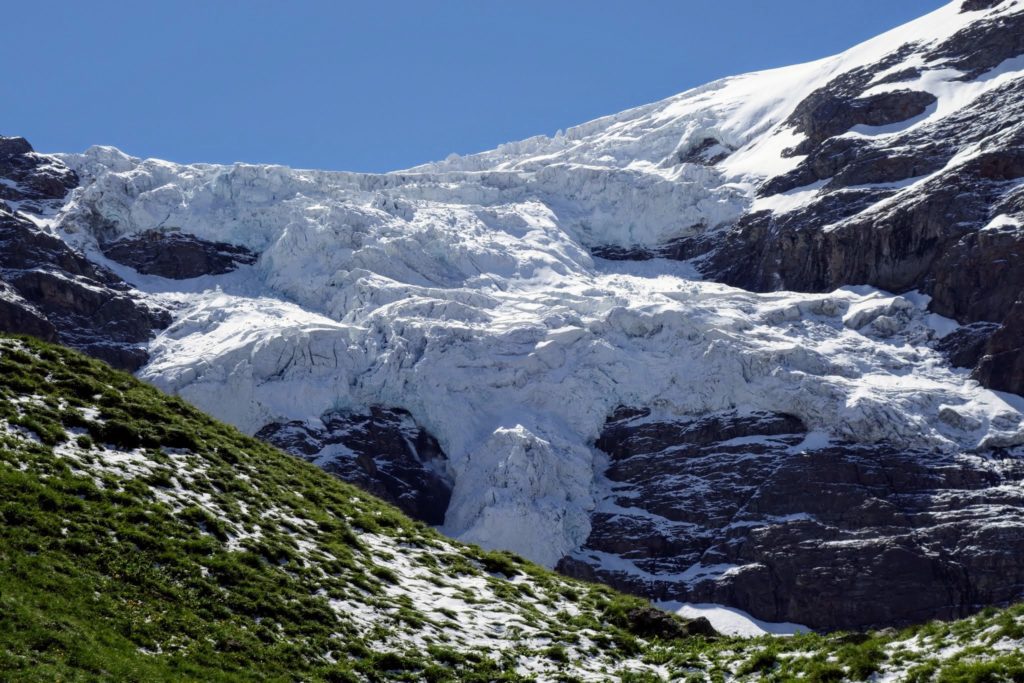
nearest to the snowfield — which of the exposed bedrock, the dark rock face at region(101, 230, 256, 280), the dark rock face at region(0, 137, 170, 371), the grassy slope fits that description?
the dark rock face at region(101, 230, 256, 280)

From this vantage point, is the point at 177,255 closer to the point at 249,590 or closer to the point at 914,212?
the point at 914,212

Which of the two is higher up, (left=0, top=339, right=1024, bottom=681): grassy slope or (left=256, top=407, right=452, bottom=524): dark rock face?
(left=256, top=407, right=452, bottom=524): dark rock face

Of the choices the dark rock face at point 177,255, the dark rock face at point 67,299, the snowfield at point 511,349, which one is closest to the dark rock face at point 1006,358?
the snowfield at point 511,349

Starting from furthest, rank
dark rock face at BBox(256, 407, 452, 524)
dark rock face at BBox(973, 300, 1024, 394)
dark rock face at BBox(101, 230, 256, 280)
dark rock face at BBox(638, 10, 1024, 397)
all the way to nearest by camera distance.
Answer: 1. dark rock face at BBox(101, 230, 256, 280)
2. dark rock face at BBox(638, 10, 1024, 397)
3. dark rock face at BBox(973, 300, 1024, 394)
4. dark rock face at BBox(256, 407, 452, 524)

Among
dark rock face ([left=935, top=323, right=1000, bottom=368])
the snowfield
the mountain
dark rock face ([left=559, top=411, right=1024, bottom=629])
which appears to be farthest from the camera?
dark rock face ([left=935, top=323, right=1000, bottom=368])

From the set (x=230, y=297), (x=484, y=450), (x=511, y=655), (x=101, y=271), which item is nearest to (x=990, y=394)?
(x=484, y=450)

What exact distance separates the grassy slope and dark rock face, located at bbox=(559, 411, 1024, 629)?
94.9 meters

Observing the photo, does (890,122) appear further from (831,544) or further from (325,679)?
(325,679)

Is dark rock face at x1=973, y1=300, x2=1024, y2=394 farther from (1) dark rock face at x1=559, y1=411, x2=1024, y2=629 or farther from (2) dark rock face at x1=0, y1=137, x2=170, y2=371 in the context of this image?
(2) dark rock face at x1=0, y1=137, x2=170, y2=371

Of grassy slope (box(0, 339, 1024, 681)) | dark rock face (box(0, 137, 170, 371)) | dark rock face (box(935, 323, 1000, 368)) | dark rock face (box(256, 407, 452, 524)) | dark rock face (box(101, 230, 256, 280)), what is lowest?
grassy slope (box(0, 339, 1024, 681))

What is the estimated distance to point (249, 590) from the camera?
98.2ft

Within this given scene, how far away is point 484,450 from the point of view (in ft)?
472

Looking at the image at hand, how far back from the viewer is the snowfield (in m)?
143

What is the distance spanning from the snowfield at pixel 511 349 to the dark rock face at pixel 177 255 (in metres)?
1.66
